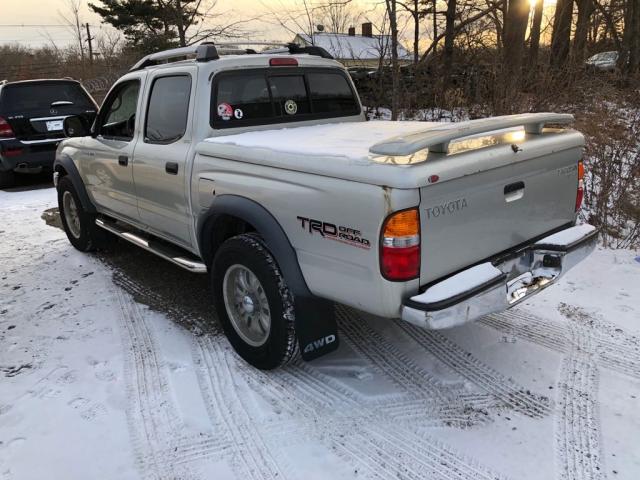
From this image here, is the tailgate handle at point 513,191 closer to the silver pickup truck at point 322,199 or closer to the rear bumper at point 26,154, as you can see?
the silver pickup truck at point 322,199

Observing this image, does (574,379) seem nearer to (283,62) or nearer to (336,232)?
(336,232)

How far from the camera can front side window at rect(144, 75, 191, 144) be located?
13.2ft

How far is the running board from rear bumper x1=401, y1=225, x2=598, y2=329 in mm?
1933

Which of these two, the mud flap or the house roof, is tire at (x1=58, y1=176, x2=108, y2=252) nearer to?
the mud flap

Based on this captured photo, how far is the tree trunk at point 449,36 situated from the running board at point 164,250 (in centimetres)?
847

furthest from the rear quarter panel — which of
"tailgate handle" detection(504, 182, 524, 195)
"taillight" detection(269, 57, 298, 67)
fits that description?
"taillight" detection(269, 57, 298, 67)

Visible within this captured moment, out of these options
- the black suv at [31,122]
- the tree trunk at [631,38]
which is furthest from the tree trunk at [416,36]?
the black suv at [31,122]

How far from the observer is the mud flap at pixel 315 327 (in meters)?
3.06

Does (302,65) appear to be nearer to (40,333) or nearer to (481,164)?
(481,164)

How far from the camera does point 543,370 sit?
3.38 meters

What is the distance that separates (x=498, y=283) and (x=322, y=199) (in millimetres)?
992

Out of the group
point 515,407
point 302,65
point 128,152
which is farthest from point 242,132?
point 515,407

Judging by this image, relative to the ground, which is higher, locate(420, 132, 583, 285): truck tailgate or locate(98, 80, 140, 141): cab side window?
locate(98, 80, 140, 141): cab side window

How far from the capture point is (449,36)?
42.6 feet
